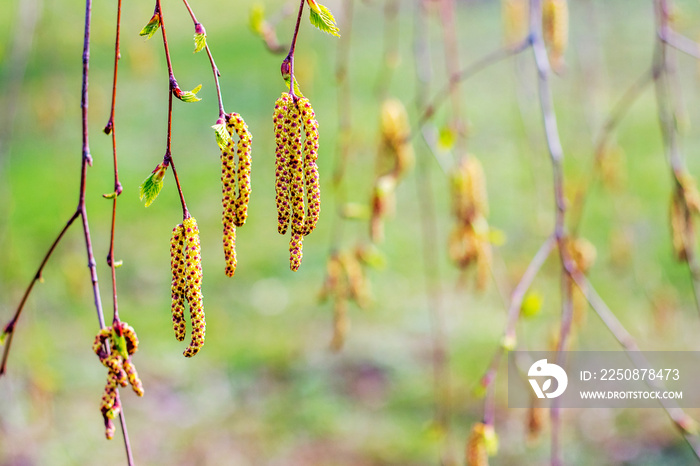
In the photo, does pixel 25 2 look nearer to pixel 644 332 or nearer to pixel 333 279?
pixel 333 279

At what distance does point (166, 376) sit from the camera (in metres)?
3.96

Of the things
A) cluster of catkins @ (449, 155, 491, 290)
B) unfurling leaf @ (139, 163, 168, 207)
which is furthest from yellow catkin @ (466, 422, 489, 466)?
unfurling leaf @ (139, 163, 168, 207)

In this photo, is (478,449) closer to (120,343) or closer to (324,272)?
(120,343)

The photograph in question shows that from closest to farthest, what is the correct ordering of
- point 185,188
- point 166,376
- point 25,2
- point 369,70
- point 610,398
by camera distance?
point 25,2
point 610,398
point 166,376
point 185,188
point 369,70

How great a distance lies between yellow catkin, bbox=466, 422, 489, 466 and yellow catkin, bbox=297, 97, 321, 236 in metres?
0.76

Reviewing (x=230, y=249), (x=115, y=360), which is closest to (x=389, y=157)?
(x=230, y=249)

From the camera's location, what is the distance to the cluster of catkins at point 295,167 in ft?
2.82

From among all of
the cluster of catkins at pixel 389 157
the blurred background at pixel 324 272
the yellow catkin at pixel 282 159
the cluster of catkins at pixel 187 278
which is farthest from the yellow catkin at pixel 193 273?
the cluster of catkins at pixel 389 157

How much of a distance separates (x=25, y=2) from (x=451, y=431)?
8.39 ft

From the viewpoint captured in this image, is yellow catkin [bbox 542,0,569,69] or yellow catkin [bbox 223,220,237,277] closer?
yellow catkin [bbox 223,220,237,277]

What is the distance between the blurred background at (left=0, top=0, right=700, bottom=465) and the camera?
322cm

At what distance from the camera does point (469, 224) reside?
69.7 inches

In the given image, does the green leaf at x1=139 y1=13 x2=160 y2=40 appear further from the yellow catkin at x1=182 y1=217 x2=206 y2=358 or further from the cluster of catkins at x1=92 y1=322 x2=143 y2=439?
the cluster of catkins at x1=92 y1=322 x2=143 y2=439

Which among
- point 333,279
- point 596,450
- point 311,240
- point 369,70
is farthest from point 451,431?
point 369,70
